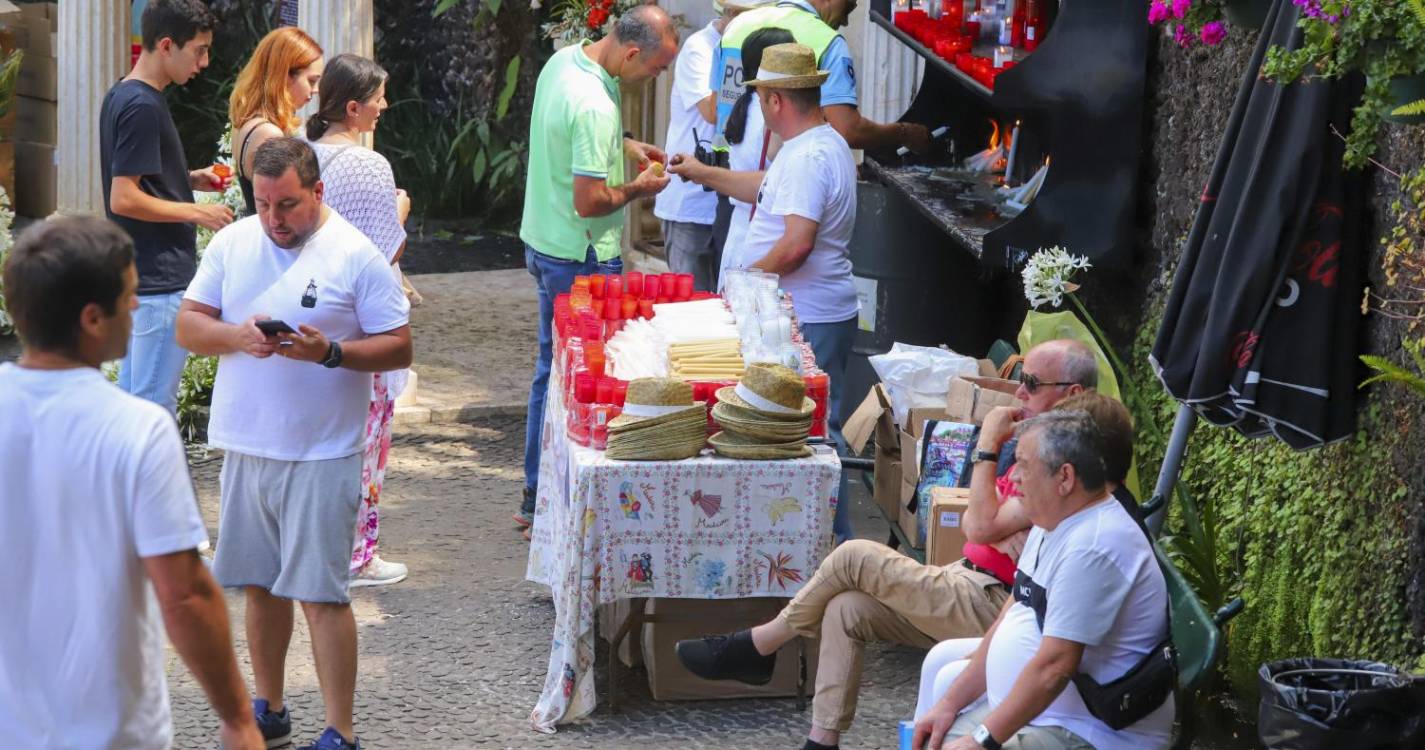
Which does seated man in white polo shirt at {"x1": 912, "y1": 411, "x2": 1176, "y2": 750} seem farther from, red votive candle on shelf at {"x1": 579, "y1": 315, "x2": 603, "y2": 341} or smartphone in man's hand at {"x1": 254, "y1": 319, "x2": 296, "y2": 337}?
red votive candle on shelf at {"x1": 579, "y1": 315, "x2": 603, "y2": 341}

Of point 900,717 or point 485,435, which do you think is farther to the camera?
point 485,435

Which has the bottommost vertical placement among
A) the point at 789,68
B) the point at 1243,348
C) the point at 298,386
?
the point at 298,386

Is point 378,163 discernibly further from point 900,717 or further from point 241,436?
point 900,717

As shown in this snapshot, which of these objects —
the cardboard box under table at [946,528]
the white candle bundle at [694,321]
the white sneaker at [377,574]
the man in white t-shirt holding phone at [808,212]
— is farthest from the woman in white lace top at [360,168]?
the cardboard box under table at [946,528]

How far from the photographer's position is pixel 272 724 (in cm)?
507

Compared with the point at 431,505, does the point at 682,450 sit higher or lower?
higher

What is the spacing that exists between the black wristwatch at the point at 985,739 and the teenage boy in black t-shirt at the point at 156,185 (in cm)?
348

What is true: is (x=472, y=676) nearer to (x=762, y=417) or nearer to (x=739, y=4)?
(x=762, y=417)

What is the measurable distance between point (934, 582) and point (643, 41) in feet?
9.72

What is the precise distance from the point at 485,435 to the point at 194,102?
8.74 m

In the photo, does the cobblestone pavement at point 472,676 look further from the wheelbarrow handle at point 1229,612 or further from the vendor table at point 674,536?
the wheelbarrow handle at point 1229,612

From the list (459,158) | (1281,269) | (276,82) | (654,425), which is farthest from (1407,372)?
(459,158)

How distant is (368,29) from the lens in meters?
8.73

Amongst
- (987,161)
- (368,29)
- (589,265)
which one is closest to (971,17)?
(987,161)
